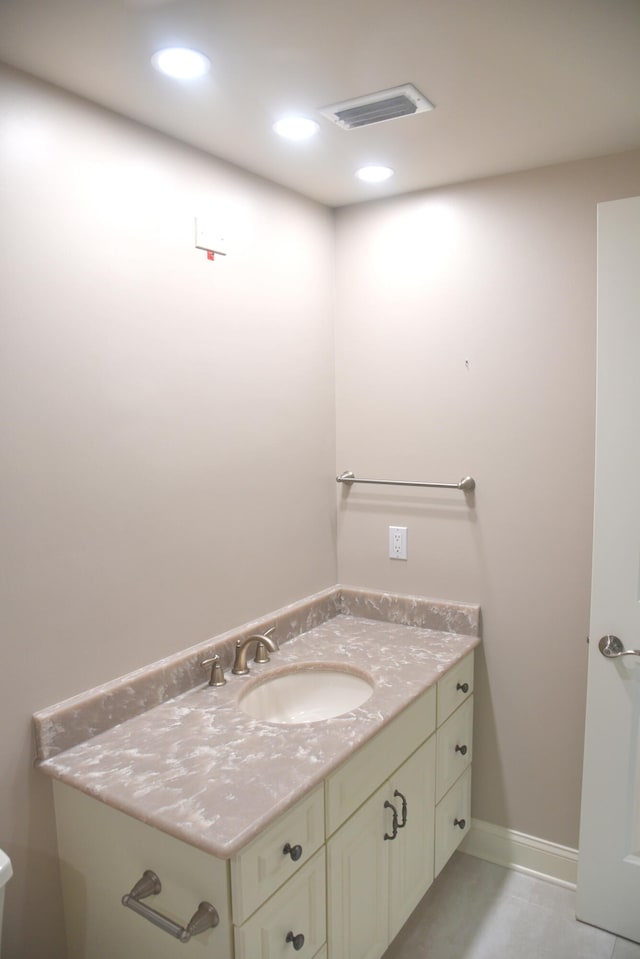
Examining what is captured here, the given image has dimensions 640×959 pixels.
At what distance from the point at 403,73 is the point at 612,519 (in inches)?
50.3

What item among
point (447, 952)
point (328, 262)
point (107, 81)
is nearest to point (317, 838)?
point (447, 952)

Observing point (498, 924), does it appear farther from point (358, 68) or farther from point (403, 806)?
point (358, 68)

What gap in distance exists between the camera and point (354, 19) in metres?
1.21

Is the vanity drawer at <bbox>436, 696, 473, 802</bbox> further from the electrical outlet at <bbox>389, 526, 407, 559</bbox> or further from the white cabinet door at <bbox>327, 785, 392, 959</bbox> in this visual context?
the electrical outlet at <bbox>389, 526, 407, 559</bbox>

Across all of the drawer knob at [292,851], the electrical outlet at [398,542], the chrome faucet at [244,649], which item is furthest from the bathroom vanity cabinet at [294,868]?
the electrical outlet at [398,542]

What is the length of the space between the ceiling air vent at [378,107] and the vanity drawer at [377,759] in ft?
5.02

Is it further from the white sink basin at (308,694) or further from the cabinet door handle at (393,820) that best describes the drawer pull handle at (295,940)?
the white sink basin at (308,694)

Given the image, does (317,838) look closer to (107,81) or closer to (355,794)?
(355,794)

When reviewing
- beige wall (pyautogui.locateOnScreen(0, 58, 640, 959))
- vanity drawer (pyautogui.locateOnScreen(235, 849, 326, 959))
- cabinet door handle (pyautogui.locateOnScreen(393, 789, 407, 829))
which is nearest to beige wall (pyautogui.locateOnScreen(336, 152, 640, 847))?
beige wall (pyautogui.locateOnScreen(0, 58, 640, 959))

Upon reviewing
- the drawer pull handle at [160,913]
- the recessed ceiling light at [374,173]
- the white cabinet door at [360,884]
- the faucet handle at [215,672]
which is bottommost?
the white cabinet door at [360,884]

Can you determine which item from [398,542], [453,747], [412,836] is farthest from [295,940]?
[398,542]

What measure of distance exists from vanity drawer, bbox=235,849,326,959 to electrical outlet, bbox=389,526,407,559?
1.14 m

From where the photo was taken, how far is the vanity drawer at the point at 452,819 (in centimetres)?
204

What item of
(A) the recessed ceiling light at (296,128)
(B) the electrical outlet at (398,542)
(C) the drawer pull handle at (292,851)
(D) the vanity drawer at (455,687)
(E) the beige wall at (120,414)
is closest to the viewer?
(C) the drawer pull handle at (292,851)
